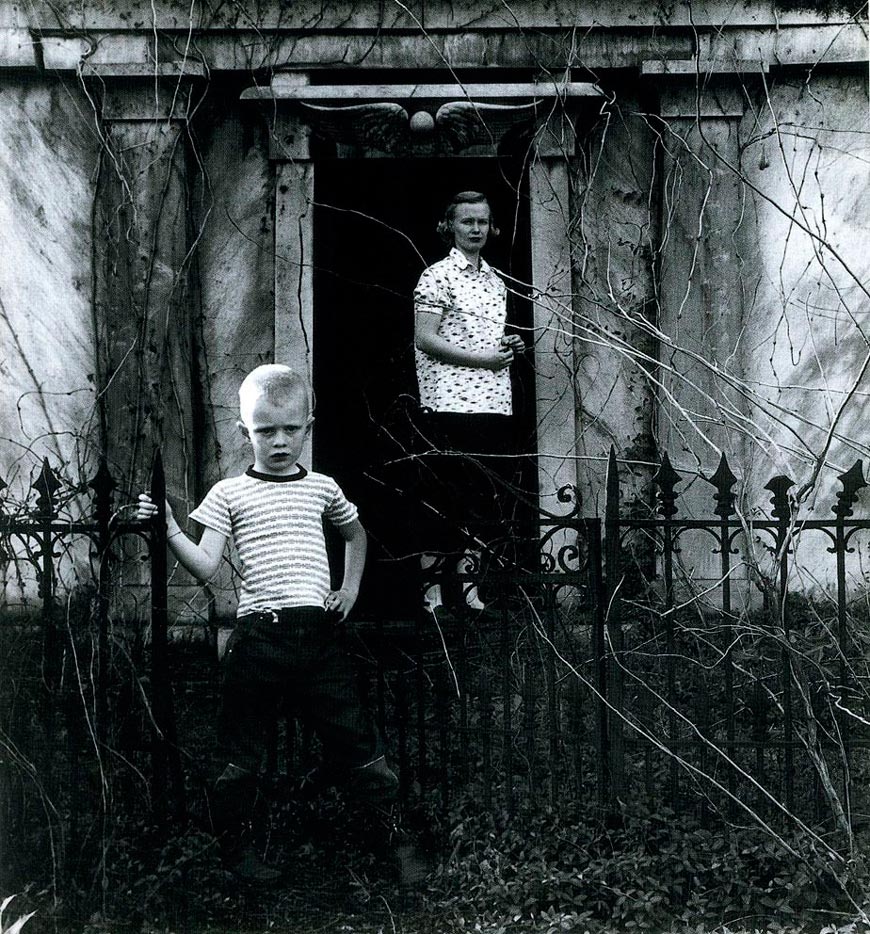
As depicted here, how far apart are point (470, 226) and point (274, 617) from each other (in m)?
2.68

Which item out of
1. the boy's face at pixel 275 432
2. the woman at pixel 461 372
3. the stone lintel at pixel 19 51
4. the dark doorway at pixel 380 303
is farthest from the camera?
the dark doorway at pixel 380 303

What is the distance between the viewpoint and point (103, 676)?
444 cm

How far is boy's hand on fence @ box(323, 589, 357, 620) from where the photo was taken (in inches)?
164

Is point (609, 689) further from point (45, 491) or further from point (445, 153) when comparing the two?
point (445, 153)

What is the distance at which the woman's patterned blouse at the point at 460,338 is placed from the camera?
5699 millimetres

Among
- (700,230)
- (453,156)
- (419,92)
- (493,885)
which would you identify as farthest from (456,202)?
(493,885)

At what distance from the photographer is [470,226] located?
5.90 meters

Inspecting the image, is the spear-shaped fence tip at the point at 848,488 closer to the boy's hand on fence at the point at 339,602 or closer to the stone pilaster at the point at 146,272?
the boy's hand on fence at the point at 339,602

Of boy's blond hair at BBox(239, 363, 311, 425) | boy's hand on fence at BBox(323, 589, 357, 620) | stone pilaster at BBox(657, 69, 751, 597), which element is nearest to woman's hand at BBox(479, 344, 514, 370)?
stone pilaster at BBox(657, 69, 751, 597)

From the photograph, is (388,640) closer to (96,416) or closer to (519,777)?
(519,777)

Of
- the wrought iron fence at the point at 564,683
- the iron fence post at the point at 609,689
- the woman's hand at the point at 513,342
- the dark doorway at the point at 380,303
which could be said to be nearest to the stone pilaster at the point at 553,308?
the dark doorway at the point at 380,303

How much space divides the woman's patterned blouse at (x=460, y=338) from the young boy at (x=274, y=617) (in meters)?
1.58

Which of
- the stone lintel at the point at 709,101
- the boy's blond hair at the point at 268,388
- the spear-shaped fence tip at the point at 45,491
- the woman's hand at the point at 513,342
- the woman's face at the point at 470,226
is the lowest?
the spear-shaped fence tip at the point at 45,491

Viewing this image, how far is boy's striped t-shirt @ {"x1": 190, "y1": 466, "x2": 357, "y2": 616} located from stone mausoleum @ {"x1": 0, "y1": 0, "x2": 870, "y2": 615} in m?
1.90
